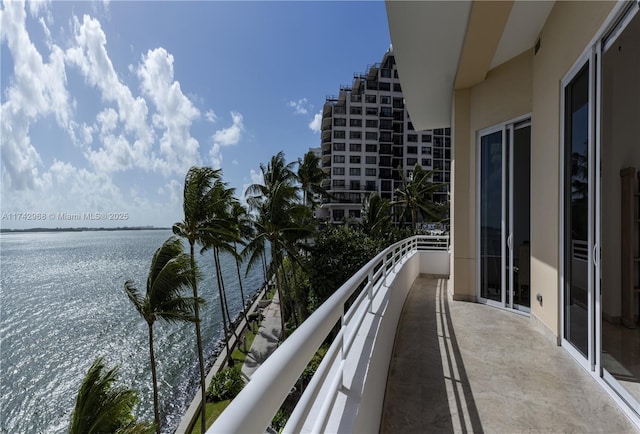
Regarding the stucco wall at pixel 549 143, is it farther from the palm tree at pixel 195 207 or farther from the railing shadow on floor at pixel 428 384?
the palm tree at pixel 195 207

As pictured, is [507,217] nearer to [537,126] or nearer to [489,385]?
[537,126]

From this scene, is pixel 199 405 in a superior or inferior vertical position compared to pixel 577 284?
inferior

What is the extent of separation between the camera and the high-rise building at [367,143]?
44.3 metres

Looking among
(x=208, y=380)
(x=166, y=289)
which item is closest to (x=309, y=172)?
(x=208, y=380)

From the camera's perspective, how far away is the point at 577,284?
354 cm

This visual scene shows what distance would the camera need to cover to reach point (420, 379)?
10.8 ft

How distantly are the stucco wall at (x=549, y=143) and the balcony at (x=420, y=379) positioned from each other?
0.77 metres

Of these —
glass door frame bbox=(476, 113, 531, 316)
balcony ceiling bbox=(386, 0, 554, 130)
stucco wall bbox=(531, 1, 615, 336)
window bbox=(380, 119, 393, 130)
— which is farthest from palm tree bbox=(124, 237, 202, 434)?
window bbox=(380, 119, 393, 130)

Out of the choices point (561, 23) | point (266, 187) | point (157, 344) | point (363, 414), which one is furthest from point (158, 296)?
point (157, 344)

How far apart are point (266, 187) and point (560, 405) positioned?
20.6m

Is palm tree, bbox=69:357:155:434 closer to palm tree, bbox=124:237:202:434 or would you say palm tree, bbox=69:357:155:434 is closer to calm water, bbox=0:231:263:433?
palm tree, bbox=124:237:202:434

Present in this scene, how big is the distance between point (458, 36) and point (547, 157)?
2.45 metres

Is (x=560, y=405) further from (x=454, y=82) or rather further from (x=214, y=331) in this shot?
(x=214, y=331)

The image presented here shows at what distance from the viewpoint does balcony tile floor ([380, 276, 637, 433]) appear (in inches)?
102
